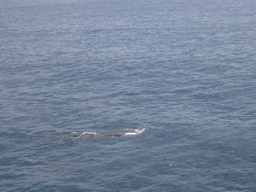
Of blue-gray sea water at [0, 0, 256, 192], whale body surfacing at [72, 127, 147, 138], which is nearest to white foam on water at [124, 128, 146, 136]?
whale body surfacing at [72, 127, 147, 138]

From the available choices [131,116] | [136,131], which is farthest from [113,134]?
[131,116]

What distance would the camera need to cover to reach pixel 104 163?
24.7 metres

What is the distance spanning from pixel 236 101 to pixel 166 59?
776 inches

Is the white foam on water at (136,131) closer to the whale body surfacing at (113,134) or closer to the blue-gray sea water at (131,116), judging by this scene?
the whale body surfacing at (113,134)

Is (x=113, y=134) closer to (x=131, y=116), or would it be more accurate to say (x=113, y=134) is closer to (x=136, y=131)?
(x=136, y=131)

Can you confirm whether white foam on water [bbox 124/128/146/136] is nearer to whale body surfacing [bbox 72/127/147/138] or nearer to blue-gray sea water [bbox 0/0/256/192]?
whale body surfacing [bbox 72/127/147/138]

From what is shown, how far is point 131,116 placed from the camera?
32.7 m

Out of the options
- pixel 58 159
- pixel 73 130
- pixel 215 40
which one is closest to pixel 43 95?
pixel 73 130

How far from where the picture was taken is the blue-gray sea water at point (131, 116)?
23062 millimetres

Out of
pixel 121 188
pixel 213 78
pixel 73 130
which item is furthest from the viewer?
pixel 213 78

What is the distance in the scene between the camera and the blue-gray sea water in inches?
908

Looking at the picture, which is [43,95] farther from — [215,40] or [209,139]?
[215,40]

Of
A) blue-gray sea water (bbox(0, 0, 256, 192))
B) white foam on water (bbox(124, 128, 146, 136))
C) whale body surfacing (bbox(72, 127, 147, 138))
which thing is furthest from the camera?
white foam on water (bbox(124, 128, 146, 136))

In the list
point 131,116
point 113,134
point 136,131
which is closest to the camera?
point 113,134
